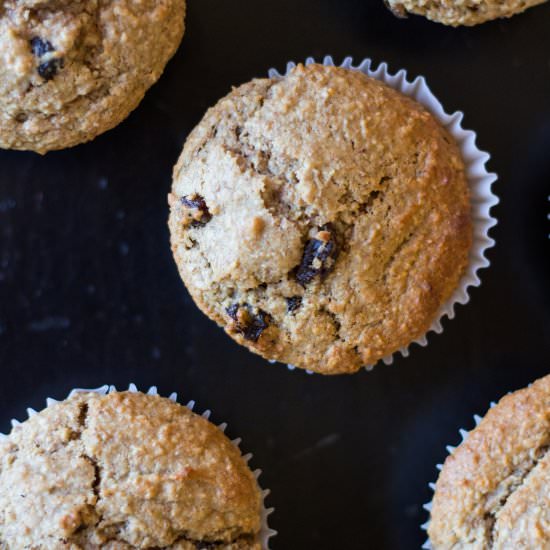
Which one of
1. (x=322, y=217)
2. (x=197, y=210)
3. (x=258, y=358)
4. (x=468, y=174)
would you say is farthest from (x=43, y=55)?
(x=468, y=174)

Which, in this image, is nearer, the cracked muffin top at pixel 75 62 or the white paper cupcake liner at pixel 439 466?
the cracked muffin top at pixel 75 62

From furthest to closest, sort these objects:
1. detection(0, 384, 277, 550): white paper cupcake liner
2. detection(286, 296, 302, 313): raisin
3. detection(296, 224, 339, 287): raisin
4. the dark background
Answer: the dark background
detection(0, 384, 277, 550): white paper cupcake liner
detection(286, 296, 302, 313): raisin
detection(296, 224, 339, 287): raisin

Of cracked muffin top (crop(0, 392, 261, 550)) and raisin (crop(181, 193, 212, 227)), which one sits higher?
raisin (crop(181, 193, 212, 227))

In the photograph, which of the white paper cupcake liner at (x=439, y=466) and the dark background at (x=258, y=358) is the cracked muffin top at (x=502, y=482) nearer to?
the white paper cupcake liner at (x=439, y=466)

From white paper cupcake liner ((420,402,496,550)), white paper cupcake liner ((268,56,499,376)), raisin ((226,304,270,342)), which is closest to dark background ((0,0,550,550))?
white paper cupcake liner ((420,402,496,550))

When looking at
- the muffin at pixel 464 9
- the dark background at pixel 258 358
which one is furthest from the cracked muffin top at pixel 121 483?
the muffin at pixel 464 9

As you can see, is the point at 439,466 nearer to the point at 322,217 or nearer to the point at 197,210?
the point at 322,217

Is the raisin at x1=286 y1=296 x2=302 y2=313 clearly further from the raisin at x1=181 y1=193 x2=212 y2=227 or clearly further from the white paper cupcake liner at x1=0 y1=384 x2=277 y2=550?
the white paper cupcake liner at x1=0 y1=384 x2=277 y2=550

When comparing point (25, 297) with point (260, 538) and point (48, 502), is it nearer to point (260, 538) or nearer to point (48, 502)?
point (48, 502)
